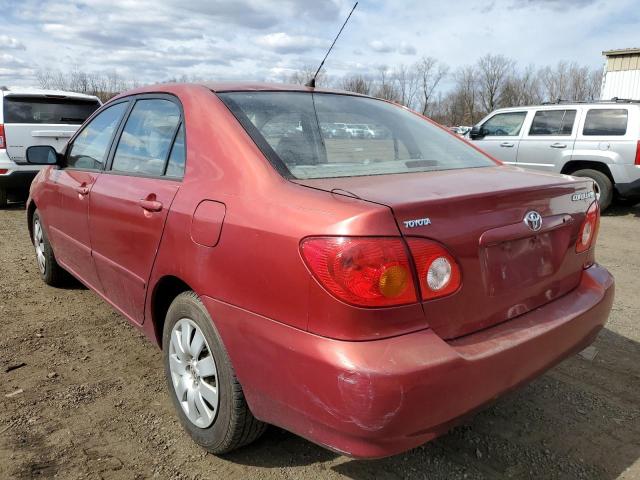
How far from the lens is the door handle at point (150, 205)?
2.48m

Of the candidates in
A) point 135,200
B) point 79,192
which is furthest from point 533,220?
point 79,192

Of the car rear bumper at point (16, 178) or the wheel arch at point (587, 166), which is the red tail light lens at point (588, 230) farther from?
the car rear bumper at point (16, 178)

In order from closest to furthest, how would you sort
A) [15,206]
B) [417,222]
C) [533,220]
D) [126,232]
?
[417,222] < [533,220] < [126,232] < [15,206]

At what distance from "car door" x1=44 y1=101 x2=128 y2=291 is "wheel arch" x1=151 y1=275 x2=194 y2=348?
906 mm

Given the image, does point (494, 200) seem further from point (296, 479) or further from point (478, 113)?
point (478, 113)

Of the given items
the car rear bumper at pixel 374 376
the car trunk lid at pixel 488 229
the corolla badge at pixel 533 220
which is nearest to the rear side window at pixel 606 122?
the car trunk lid at pixel 488 229

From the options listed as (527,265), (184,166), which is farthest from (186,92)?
(527,265)

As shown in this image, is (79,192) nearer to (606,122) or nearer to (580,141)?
(580,141)

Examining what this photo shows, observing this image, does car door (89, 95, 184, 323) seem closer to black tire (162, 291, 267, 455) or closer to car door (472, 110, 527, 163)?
black tire (162, 291, 267, 455)

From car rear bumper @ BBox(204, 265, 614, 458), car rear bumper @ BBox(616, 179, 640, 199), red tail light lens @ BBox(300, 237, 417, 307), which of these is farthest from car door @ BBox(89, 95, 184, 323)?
car rear bumper @ BBox(616, 179, 640, 199)

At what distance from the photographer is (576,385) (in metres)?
3.01

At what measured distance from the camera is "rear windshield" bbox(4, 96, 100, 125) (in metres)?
7.91

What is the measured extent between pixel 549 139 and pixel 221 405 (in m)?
8.85

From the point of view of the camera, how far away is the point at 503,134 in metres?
10.2
